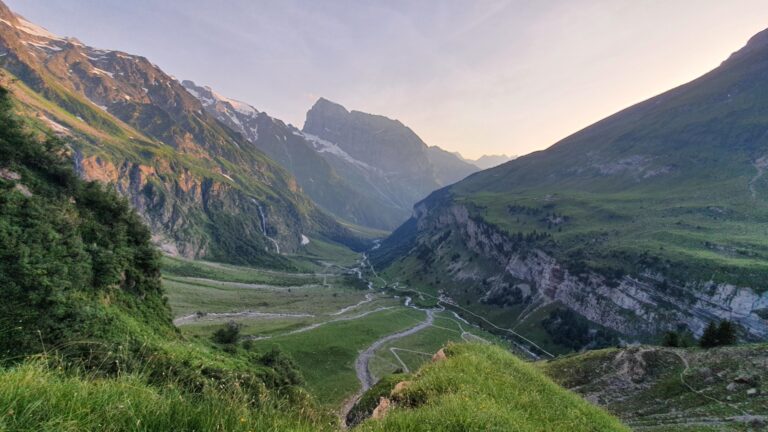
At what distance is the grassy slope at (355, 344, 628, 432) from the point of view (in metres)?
8.46

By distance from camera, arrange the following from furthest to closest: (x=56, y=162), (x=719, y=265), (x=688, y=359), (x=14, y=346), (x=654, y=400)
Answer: (x=719, y=265) → (x=56, y=162) → (x=688, y=359) → (x=654, y=400) → (x=14, y=346)

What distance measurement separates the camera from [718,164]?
19950 centimetres

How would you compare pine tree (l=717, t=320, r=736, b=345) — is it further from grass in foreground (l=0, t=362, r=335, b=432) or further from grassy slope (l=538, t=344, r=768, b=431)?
grass in foreground (l=0, t=362, r=335, b=432)

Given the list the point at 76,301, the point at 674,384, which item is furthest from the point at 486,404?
the point at 76,301

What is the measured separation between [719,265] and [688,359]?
90.6m

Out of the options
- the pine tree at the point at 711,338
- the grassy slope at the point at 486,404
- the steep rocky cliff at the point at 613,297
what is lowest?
the steep rocky cliff at the point at 613,297

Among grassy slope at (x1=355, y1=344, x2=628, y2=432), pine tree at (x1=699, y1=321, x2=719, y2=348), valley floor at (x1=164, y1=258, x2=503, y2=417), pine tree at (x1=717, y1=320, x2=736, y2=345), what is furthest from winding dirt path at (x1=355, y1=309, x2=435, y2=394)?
grassy slope at (x1=355, y1=344, x2=628, y2=432)

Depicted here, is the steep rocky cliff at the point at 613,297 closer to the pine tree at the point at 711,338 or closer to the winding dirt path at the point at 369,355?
the winding dirt path at the point at 369,355

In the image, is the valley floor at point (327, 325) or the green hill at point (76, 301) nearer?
the green hill at point (76, 301)

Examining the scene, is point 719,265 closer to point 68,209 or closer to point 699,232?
point 699,232

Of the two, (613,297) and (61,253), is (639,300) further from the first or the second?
(61,253)

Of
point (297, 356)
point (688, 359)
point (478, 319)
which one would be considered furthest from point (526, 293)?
point (688, 359)

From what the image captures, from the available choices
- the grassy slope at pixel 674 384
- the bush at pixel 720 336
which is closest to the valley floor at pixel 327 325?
the grassy slope at pixel 674 384

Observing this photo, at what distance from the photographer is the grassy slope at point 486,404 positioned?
27.8ft
